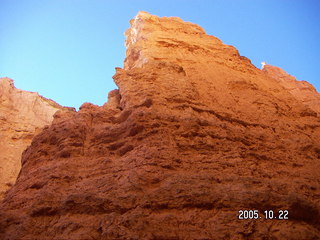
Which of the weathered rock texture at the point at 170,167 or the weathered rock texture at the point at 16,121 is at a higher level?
the weathered rock texture at the point at 16,121

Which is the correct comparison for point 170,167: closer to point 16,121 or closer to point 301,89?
point 16,121

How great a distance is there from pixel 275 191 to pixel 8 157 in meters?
12.5

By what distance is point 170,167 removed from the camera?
17.7ft

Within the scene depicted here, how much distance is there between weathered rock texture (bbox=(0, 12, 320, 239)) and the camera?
4434 millimetres

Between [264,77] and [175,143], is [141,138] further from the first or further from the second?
[264,77]

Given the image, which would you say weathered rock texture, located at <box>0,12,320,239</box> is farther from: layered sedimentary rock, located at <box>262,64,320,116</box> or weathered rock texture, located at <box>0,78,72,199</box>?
layered sedimentary rock, located at <box>262,64,320,116</box>

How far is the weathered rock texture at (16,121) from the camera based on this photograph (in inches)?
513

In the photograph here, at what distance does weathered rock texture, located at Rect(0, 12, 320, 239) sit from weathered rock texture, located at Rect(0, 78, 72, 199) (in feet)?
17.5

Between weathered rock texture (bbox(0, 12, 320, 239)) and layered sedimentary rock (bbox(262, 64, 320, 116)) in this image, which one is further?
layered sedimentary rock (bbox(262, 64, 320, 116))

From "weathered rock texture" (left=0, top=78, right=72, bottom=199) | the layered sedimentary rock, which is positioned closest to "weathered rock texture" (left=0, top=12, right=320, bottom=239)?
"weathered rock texture" (left=0, top=78, right=72, bottom=199)

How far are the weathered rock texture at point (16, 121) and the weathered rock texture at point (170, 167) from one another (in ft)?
17.5

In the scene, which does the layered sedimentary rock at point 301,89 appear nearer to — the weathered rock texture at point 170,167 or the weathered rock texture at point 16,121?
the weathered rock texture at point 170,167

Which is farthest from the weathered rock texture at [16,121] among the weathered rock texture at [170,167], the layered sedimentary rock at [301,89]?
the layered sedimentary rock at [301,89]

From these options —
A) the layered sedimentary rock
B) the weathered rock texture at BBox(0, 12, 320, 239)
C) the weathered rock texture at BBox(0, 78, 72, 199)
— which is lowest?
the weathered rock texture at BBox(0, 12, 320, 239)
